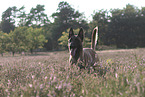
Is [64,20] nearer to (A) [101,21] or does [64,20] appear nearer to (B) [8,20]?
(A) [101,21]

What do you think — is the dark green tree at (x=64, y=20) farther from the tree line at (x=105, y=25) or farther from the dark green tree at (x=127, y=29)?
the dark green tree at (x=127, y=29)

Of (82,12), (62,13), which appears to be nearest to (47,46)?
(62,13)

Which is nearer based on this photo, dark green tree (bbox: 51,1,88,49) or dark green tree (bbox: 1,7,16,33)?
dark green tree (bbox: 51,1,88,49)

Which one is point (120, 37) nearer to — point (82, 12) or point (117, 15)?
point (117, 15)

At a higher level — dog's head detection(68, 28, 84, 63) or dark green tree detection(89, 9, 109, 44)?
dark green tree detection(89, 9, 109, 44)

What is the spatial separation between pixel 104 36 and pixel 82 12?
500 inches

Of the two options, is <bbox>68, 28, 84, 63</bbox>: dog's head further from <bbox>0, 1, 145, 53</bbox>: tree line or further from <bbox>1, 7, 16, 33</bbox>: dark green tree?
<bbox>1, 7, 16, 33</bbox>: dark green tree

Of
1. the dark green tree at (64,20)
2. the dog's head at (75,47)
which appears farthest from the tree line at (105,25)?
the dog's head at (75,47)

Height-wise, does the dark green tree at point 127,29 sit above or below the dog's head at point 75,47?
above

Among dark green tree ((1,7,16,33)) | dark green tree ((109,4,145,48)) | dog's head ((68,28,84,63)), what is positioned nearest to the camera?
dog's head ((68,28,84,63))

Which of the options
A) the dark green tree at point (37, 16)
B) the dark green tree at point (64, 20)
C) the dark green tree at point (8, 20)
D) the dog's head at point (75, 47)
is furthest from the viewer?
the dark green tree at point (37, 16)

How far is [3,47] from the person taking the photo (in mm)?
25250

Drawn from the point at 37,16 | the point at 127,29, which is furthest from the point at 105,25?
the point at 37,16

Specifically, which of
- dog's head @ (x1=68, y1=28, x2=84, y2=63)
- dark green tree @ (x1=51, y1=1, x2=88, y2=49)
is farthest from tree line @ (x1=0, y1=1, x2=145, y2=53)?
dog's head @ (x1=68, y1=28, x2=84, y2=63)
